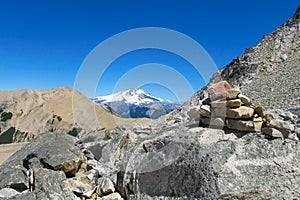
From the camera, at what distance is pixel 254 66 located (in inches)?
1164

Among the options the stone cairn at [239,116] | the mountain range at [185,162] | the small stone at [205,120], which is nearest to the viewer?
the mountain range at [185,162]

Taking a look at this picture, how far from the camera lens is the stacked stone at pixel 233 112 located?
279 inches

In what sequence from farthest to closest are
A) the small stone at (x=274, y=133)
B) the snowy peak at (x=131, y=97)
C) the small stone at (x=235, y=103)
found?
the snowy peak at (x=131, y=97) → the small stone at (x=235, y=103) → the small stone at (x=274, y=133)

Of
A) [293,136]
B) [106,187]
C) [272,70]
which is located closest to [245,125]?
[293,136]

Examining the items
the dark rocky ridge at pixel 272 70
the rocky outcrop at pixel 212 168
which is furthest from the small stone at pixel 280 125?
the dark rocky ridge at pixel 272 70

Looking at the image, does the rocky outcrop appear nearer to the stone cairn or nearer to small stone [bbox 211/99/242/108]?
the stone cairn

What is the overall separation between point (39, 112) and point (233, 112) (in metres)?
71.1

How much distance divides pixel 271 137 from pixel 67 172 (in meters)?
6.42

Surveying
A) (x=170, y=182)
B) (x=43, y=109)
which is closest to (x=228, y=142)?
(x=170, y=182)

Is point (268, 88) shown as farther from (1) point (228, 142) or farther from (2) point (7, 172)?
(2) point (7, 172)

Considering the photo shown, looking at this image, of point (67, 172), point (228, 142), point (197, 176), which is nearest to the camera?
point (197, 176)

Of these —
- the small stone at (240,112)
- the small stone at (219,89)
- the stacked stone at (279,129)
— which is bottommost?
the stacked stone at (279,129)

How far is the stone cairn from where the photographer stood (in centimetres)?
684

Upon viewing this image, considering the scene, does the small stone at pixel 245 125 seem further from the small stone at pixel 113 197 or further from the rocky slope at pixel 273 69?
the rocky slope at pixel 273 69
